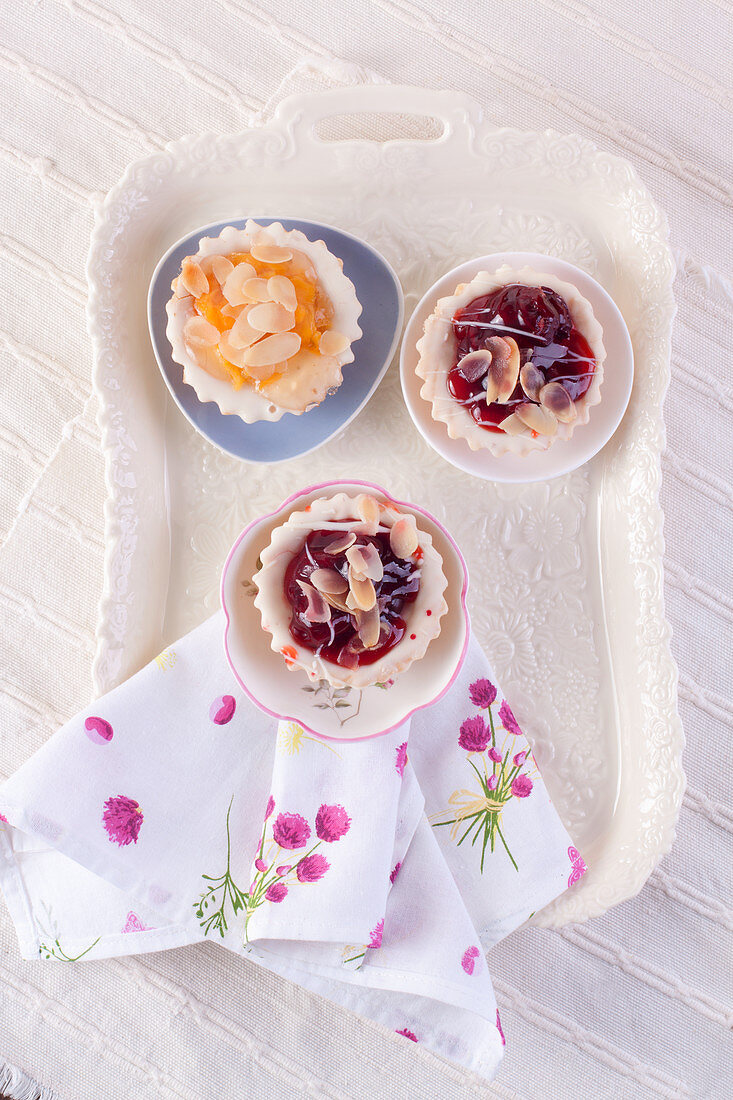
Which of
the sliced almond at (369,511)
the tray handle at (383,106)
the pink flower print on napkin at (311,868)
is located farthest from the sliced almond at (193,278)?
the pink flower print on napkin at (311,868)

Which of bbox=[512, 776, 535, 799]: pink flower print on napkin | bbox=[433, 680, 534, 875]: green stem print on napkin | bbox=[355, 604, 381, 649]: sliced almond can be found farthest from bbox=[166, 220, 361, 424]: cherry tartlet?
bbox=[512, 776, 535, 799]: pink flower print on napkin

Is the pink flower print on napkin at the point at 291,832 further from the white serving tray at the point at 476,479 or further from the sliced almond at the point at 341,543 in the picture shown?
the sliced almond at the point at 341,543

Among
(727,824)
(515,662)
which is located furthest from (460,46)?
(727,824)

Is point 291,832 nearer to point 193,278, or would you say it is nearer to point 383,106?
point 193,278

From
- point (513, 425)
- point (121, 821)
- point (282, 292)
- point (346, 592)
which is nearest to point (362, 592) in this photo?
point (346, 592)

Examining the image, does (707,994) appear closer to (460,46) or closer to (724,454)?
(724,454)

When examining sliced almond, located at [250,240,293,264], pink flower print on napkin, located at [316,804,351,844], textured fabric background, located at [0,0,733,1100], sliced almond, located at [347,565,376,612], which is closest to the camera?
sliced almond, located at [347,565,376,612]

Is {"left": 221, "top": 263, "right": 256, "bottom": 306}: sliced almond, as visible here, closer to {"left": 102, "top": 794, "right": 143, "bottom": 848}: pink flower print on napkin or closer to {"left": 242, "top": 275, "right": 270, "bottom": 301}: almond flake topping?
{"left": 242, "top": 275, "right": 270, "bottom": 301}: almond flake topping
